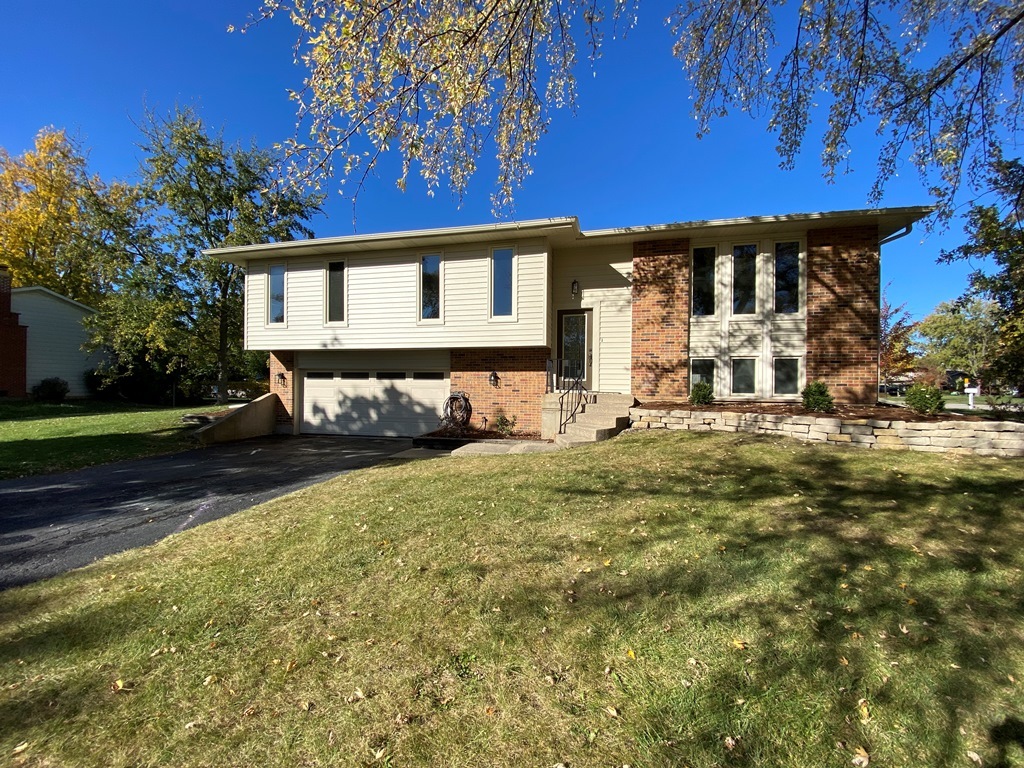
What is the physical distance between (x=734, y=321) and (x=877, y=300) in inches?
107

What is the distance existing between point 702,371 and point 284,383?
451 inches

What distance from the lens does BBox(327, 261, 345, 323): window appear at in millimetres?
13031

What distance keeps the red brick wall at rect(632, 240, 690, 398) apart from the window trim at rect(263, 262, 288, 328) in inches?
365

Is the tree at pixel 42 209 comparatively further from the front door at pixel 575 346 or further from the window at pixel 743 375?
the window at pixel 743 375

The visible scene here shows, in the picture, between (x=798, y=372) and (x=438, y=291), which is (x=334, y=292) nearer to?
(x=438, y=291)

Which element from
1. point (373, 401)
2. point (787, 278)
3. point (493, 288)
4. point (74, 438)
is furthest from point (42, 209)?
point (787, 278)

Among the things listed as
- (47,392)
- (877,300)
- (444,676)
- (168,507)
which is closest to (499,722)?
(444,676)

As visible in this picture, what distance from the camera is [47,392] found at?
20266 millimetres

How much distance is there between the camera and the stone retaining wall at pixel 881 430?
682 cm

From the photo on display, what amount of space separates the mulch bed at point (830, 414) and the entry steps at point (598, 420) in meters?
0.49

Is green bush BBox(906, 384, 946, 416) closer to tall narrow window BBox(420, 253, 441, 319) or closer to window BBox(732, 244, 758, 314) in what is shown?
window BBox(732, 244, 758, 314)

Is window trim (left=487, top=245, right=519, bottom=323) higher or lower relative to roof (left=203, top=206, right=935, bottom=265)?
lower

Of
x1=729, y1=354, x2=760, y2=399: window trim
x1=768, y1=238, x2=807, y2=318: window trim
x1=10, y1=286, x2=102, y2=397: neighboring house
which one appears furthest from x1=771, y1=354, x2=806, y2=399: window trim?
x1=10, y1=286, x2=102, y2=397: neighboring house

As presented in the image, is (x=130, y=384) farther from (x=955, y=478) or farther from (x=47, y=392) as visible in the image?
(x=955, y=478)
